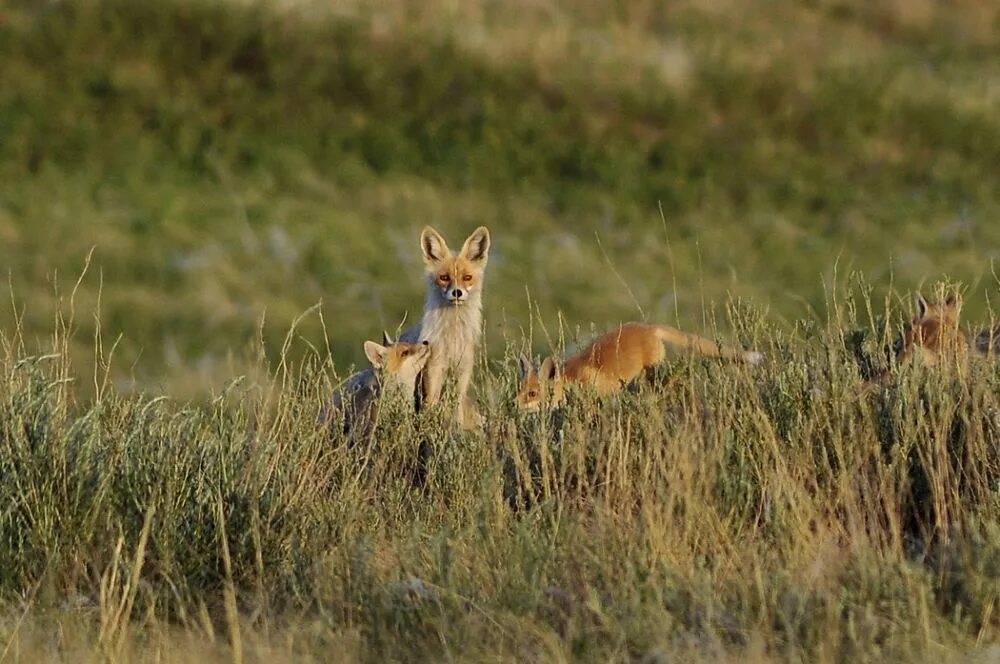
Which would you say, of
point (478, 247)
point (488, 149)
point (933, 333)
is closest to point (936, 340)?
point (933, 333)

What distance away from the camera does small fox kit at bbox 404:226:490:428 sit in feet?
30.7

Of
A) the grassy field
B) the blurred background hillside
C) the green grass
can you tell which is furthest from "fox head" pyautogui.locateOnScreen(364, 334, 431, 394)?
the blurred background hillside

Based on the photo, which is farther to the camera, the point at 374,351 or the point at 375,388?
the point at 374,351

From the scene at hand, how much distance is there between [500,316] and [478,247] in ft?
20.3

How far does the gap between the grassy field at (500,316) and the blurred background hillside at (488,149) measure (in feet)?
0.20

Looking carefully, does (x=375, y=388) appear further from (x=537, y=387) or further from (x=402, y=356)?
(x=402, y=356)

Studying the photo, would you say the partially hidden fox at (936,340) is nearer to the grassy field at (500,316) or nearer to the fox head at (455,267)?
the grassy field at (500,316)

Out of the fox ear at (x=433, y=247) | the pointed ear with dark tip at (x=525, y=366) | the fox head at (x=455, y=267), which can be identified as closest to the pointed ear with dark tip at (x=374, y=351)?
the pointed ear with dark tip at (x=525, y=366)

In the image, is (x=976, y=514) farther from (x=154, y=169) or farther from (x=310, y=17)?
(x=310, y=17)

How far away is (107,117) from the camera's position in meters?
24.0

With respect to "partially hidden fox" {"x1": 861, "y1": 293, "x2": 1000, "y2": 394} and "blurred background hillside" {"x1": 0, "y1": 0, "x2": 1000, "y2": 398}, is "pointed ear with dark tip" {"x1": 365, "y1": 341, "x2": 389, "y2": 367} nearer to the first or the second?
"partially hidden fox" {"x1": 861, "y1": 293, "x2": 1000, "y2": 394}

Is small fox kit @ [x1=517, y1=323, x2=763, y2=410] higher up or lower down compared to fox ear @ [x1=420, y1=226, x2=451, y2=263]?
lower down

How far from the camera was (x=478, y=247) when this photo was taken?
33.7ft

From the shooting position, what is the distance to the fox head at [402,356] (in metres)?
8.90
